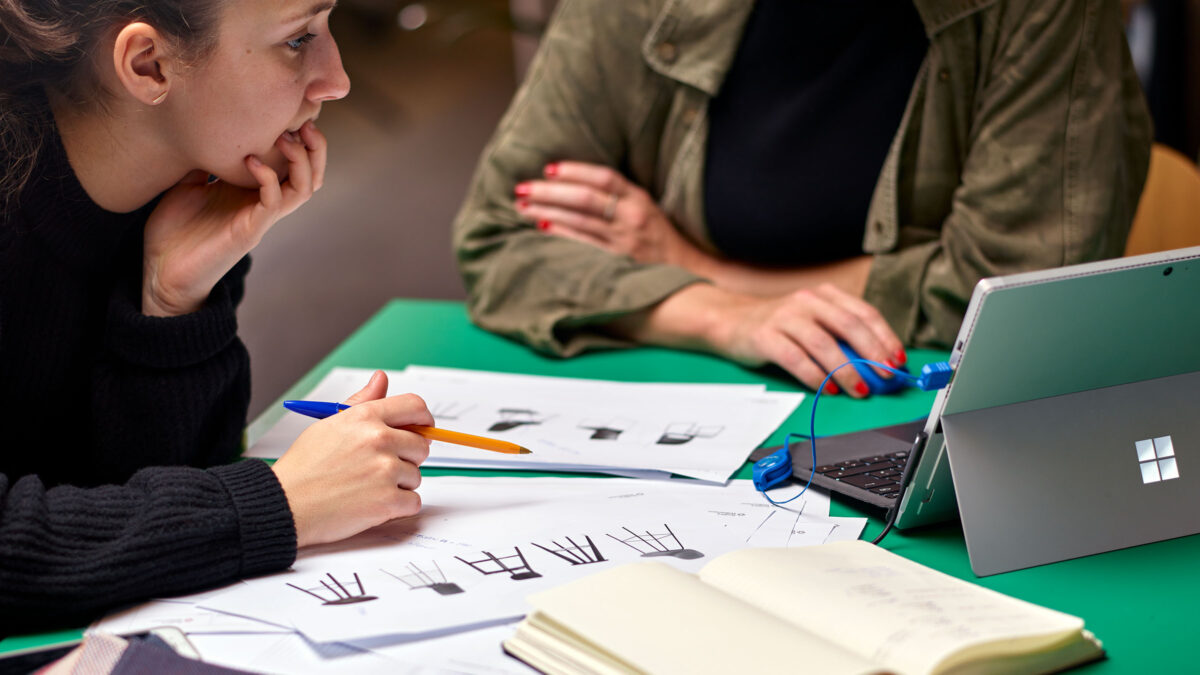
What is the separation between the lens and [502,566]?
0.78m

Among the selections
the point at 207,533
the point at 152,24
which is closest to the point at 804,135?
the point at 152,24

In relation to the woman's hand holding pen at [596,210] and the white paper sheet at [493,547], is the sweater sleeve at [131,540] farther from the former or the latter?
the woman's hand holding pen at [596,210]

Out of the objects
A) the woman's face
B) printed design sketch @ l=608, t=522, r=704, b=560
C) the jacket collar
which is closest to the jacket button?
the jacket collar

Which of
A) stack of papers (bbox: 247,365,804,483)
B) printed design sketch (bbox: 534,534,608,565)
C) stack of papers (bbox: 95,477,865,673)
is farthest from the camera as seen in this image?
stack of papers (bbox: 247,365,804,483)

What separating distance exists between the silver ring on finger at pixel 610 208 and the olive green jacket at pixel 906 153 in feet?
0.21

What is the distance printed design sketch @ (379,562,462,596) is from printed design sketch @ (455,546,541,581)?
0.03 m

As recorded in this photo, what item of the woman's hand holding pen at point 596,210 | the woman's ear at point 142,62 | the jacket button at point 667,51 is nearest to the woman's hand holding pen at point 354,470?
the woman's ear at point 142,62

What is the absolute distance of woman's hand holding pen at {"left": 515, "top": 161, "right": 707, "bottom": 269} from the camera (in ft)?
4.94

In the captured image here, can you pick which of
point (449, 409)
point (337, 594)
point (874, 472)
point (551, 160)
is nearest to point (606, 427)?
point (449, 409)

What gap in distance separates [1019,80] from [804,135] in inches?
11.3

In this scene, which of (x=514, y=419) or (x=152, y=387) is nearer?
(x=152, y=387)

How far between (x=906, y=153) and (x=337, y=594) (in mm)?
1014

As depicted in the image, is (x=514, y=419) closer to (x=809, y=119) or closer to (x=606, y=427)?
(x=606, y=427)

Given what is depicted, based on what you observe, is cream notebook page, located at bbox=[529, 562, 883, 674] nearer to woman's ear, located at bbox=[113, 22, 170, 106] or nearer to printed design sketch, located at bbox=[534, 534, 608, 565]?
printed design sketch, located at bbox=[534, 534, 608, 565]
